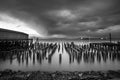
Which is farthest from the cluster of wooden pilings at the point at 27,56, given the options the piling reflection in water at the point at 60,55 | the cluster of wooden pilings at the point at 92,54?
the cluster of wooden pilings at the point at 92,54

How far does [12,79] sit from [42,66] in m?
4.55

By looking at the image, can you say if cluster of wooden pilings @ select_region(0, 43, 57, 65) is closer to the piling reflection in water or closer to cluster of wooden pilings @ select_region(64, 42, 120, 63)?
the piling reflection in water

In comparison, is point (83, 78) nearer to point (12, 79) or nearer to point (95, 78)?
point (95, 78)

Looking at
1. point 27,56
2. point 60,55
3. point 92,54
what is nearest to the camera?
point 60,55

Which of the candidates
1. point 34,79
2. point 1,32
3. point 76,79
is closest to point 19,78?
point 34,79

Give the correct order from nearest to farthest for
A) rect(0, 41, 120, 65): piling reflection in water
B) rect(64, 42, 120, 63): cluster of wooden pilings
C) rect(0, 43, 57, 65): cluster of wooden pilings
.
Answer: rect(0, 43, 57, 65): cluster of wooden pilings → rect(0, 41, 120, 65): piling reflection in water → rect(64, 42, 120, 63): cluster of wooden pilings

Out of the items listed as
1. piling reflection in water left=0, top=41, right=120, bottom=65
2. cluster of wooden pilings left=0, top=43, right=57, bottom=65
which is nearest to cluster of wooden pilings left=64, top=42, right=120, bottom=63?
piling reflection in water left=0, top=41, right=120, bottom=65

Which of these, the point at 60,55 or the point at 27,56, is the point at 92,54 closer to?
the point at 60,55

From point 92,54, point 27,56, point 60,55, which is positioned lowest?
point 92,54

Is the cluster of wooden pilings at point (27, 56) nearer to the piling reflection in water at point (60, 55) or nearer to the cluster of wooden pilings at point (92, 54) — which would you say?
the piling reflection in water at point (60, 55)

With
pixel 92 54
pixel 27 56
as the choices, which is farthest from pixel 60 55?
pixel 92 54

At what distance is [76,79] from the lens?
5195 millimetres

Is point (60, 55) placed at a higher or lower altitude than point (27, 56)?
higher

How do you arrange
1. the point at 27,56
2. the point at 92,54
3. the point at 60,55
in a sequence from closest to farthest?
the point at 60,55 → the point at 27,56 → the point at 92,54
